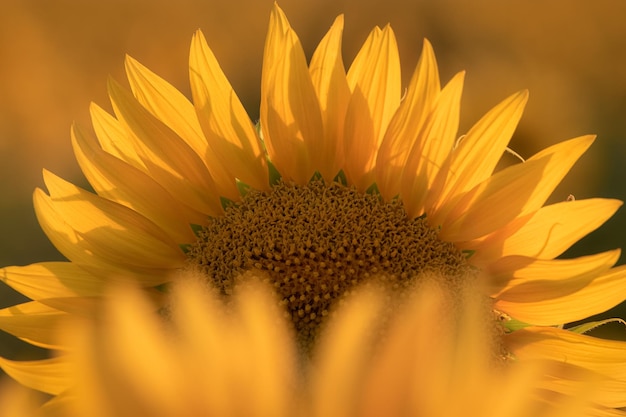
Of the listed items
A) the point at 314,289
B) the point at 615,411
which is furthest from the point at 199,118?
the point at 615,411

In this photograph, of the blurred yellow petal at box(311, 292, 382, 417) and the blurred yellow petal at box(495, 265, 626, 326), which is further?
the blurred yellow petal at box(495, 265, 626, 326)

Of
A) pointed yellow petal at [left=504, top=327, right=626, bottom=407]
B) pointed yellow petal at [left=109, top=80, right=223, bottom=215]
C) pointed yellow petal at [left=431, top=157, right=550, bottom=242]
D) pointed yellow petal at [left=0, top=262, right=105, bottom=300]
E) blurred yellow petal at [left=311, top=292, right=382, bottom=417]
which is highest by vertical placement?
pointed yellow petal at [left=109, top=80, right=223, bottom=215]

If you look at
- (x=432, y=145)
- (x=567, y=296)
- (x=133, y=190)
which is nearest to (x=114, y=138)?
(x=133, y=190)

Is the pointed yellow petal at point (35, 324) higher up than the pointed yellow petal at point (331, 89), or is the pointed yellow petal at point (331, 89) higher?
the pointed yellow petal at point (331, 89)

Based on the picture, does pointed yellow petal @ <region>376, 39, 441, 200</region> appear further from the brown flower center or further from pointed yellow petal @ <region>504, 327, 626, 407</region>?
pointed yellow petal @ <region>504, 327, 626, 407</region>

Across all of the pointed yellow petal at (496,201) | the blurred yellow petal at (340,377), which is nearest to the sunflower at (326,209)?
the pointed yellow petal at (496,201)

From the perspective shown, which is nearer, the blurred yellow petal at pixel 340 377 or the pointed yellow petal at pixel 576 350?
the blurred yellow petal at pixel 340 377

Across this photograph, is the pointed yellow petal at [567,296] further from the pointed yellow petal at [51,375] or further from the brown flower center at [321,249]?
the pointed yellow petal at [51,375]

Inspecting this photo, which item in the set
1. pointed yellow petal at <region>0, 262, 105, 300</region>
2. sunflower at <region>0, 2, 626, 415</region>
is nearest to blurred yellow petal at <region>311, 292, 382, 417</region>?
sunflower at <region>0, 2, 626, 415</region>
